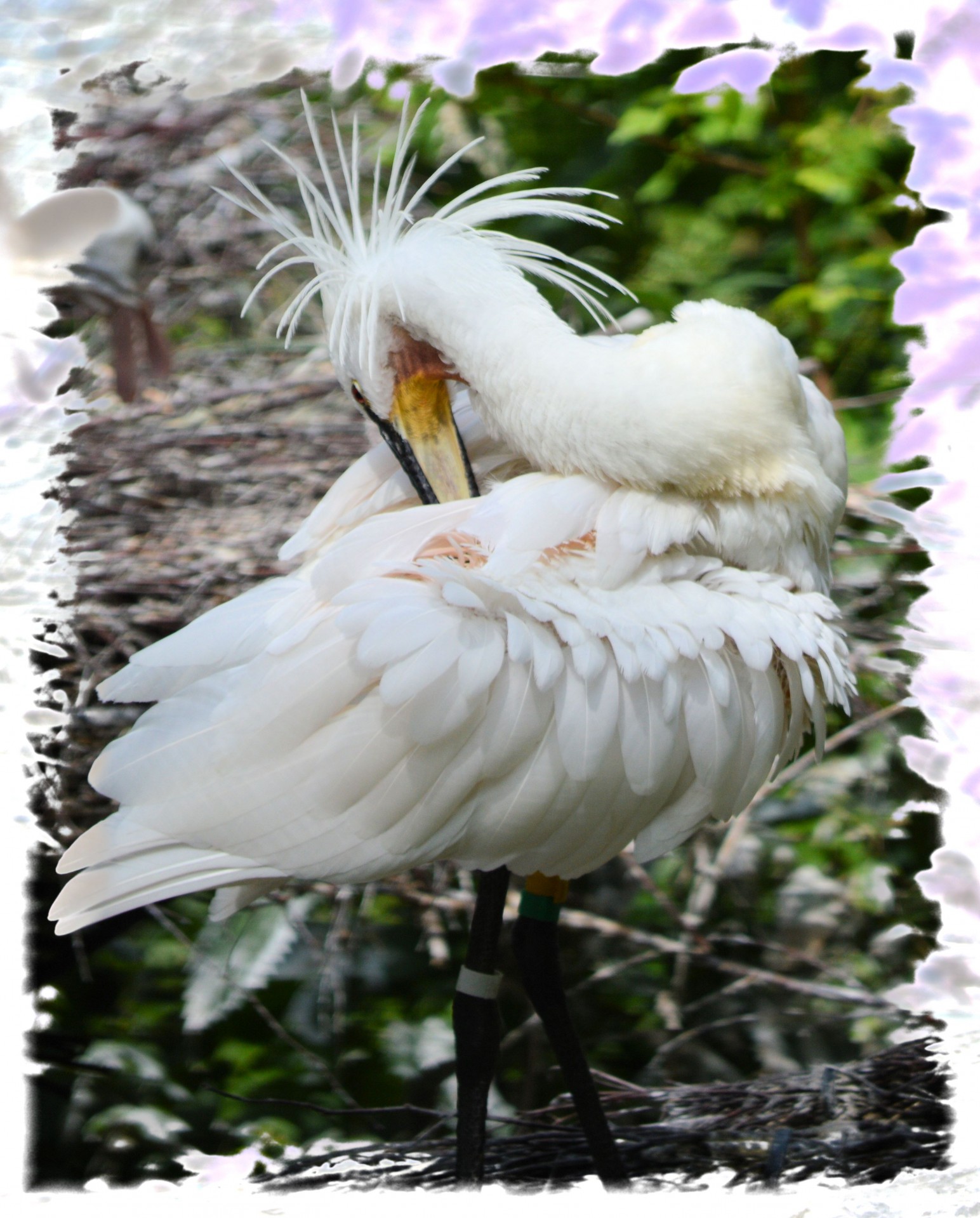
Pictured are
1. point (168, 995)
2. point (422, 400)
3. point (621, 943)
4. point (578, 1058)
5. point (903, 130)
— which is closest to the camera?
point (422, 400)

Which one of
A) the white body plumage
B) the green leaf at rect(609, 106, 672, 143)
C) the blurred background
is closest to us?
the white body plumage

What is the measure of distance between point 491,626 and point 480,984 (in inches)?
22.7

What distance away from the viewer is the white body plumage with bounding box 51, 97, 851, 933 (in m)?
1.20

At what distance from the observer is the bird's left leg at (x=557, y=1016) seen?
1610mm

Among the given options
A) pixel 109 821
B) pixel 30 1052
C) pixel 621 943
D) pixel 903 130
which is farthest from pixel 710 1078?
pixel 903 130

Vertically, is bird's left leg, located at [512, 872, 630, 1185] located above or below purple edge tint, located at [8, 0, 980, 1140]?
below

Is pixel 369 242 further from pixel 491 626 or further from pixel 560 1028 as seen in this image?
pixel 560 1028

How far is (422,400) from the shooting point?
1.53 m

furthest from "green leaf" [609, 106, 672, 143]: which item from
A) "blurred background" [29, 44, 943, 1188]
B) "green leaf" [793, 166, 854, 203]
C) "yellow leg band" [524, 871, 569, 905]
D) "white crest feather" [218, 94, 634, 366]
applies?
"yellow leg band" [524, 871, 569, 905]

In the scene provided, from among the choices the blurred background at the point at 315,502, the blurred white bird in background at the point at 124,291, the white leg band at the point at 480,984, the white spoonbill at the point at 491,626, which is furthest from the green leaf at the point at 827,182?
the white leg band at the point at 480,984

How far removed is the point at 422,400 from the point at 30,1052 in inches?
41.5

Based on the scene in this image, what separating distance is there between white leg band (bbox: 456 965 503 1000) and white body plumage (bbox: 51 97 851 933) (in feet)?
0.87

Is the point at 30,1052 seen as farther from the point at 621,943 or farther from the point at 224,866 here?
the point at 621,943

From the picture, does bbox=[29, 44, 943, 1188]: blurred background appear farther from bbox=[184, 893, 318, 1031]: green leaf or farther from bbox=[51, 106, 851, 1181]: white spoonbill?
bbox=[51, 106, 851, 1181]: white spoonbill
